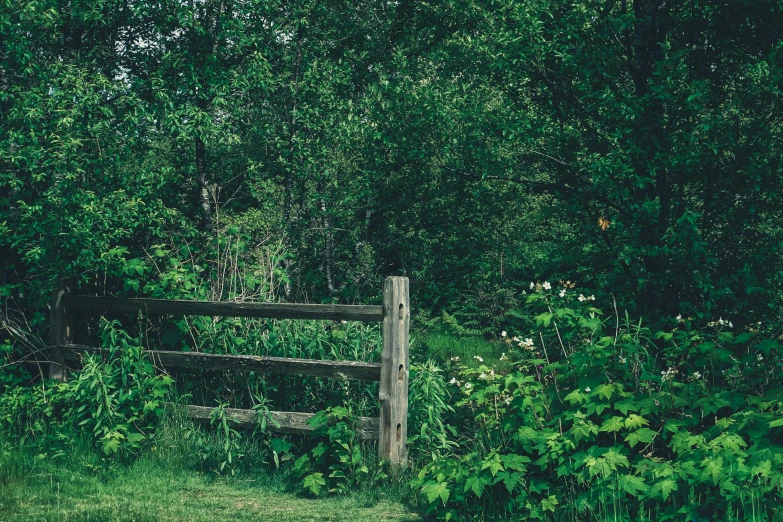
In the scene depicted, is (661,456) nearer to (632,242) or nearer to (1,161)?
(632,242)

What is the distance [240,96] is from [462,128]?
9.70 feet

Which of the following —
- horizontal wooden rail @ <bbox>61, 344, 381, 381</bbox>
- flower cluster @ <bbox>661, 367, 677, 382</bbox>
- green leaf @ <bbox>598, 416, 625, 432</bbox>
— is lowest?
green leaf @ <bbox>598, 416, 625, 432</bbox>

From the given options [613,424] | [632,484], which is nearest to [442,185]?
[613,424]

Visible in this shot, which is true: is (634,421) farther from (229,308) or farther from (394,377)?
(229,308)

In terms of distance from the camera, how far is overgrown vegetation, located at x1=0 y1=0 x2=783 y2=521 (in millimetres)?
5637

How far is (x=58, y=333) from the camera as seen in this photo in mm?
8555

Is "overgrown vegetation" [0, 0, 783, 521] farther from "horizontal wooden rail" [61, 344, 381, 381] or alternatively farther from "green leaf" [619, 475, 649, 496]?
"horizontal wooden rail" [61, 344, 381, 381]

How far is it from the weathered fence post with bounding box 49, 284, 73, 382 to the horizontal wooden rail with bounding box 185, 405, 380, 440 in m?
1.82

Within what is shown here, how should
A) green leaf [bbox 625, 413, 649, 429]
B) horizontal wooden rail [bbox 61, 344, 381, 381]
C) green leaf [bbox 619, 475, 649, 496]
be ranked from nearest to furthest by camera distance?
green leaf [bbox 619, 475, 649, 496]
green leaf [bbox 625, 413, 649, 429]
horizontal wooden rail [bbox 61, 344, 381, 381]

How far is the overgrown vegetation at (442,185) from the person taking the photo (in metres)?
5.64

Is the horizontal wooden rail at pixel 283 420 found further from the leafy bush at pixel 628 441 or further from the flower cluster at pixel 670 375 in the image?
the flower cluster at pixel 670 375

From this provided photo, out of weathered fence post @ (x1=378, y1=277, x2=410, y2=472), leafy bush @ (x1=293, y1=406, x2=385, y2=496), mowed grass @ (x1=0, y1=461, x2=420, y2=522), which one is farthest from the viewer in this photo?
weathered fence post @ (x1=378, y1=277, x2=410, y2=472)

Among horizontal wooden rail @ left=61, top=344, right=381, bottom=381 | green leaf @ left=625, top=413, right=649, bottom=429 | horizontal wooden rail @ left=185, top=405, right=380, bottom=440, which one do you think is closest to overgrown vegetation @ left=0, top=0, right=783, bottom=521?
green leaf @ left=625, top=413, right=649, bottom=429

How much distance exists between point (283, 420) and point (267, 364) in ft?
1.73
